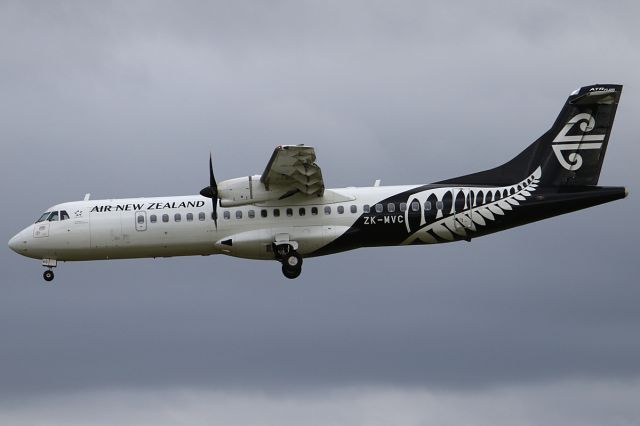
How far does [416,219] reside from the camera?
40.9 meters

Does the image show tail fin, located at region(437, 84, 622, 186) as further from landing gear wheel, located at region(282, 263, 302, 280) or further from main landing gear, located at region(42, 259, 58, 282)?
main landing gear, located at region(42, 259, 58, 282)

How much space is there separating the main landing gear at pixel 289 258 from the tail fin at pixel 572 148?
552cm

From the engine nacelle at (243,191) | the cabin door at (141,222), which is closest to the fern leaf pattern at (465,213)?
the engine nacelle at (243,191)

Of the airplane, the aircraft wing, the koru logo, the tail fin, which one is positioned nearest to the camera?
the aircraft wing

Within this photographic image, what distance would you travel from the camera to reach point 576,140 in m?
42.5

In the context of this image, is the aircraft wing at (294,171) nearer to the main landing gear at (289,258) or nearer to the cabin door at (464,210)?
the main landing gear at (289,258)

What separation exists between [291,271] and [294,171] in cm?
349

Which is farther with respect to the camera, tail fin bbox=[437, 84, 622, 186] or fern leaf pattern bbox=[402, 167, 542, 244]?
tail fin bbox=[437, 84, 622, 186]

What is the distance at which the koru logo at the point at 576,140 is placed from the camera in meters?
42.3

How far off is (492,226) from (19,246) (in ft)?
50.8

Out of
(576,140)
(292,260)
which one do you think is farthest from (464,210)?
(292,260)

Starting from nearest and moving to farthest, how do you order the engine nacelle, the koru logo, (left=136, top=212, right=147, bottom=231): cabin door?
the engine nacelle, (left=136, top=212, right=147, bottom=231): cabin door, the koru logo

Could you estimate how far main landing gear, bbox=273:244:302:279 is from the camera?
4106 centimetres

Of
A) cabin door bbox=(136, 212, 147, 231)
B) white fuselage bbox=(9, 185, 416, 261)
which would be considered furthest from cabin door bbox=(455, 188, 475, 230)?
cabin door bbox=(136, 212, 147, 231)
